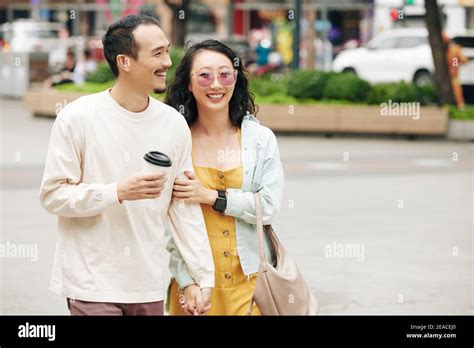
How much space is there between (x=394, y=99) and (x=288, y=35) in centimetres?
1959

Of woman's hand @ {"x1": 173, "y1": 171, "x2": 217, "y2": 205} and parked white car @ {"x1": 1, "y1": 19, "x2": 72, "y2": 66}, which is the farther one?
parked white car @ {"x1": 1, "y1": 19, "x2": 72, "y2": 66}

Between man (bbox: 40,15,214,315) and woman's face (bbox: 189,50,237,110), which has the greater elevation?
woman's face (bbox: 189,50,237,110)

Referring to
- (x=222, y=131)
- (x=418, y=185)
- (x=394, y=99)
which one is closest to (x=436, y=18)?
(x=394, y=99)

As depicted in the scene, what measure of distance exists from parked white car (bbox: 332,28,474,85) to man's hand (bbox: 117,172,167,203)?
84.4 ft

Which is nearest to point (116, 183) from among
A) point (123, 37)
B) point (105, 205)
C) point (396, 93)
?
point (105, 205)

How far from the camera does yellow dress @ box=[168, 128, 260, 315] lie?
4520 millimetres

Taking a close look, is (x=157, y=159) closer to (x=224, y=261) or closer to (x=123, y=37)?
(x=123, y=37)

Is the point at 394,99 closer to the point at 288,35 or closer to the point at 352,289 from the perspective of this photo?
the point at 352,289

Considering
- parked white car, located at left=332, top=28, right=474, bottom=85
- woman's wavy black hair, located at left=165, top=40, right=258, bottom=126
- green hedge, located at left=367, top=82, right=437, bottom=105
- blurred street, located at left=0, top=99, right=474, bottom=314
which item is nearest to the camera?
woman's wavy black hair, located at left=165, top=40, right=258, bottom=126

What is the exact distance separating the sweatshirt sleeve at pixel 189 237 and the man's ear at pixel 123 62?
328 mm

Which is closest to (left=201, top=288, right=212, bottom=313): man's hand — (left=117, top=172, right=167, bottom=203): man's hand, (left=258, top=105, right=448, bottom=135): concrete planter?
(left=117, top=172, right=167, bottom=203): man's hand

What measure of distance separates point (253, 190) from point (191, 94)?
0.45 metres

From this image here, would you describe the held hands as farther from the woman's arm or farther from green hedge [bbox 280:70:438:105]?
green hedge [bbox 280:70:438:105]

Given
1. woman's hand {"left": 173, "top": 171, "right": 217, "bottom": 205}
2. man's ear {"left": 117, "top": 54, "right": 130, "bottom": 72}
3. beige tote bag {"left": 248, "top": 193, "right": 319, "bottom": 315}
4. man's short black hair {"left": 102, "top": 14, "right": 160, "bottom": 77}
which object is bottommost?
beige tote bag {"left": 248, "top": 193, "right": 319, "bottom": 315}
